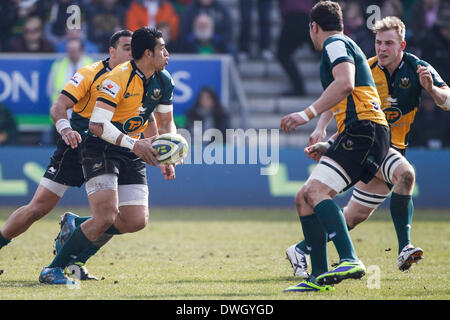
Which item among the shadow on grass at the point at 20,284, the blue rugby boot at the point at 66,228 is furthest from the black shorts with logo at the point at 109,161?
the shadow on grass at the point at 20,284

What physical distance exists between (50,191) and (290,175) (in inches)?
278

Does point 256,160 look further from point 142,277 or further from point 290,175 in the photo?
point 142,277

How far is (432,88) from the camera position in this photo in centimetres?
721

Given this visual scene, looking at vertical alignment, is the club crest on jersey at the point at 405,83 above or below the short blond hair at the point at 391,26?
below

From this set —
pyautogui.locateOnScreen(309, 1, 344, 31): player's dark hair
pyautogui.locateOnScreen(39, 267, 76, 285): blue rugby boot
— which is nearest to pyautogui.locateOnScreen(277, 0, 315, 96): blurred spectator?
pyautogui.locateOnScreen(309, 1, 344, 31): player's dark hair

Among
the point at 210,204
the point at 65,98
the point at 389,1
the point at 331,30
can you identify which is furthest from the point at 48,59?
the point at 331,30

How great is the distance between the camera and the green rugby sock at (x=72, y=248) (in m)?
6.83

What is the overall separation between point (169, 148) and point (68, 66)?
8.15 metres

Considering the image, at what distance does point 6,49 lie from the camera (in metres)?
15.8

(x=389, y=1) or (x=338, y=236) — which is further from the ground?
(x=389, y=1)

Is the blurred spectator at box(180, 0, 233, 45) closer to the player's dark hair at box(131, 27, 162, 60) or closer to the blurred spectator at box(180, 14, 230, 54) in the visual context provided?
the blurred spectator at box(180, 14, 230, 54)

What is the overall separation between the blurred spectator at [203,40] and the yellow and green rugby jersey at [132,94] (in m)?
8.84

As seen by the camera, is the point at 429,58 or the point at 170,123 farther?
the point at 429,58

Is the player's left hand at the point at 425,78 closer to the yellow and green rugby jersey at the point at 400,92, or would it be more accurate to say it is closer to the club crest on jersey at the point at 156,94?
the yellow and green rugby jersey at the point at 400,92
